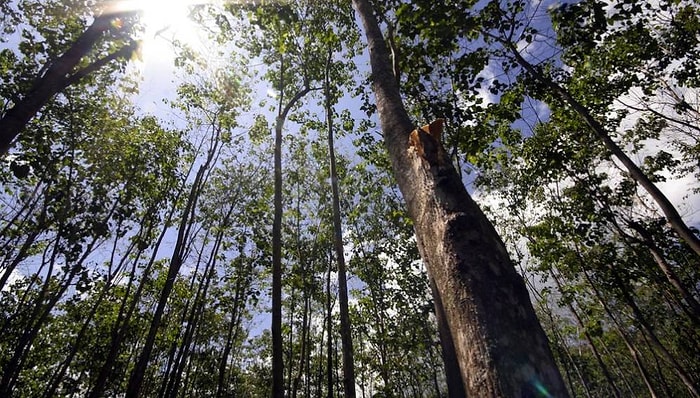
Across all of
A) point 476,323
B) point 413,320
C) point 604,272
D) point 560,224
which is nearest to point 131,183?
point 476,323

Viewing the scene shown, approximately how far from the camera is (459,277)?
4.16 ft

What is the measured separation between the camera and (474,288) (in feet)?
3.94

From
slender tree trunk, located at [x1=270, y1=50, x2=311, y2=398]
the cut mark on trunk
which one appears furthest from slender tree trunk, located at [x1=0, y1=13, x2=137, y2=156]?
slender tree trunk, located at [x1=270, y1=50, x2=311, y2=398]

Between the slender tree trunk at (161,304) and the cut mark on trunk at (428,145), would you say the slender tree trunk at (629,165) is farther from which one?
the slender tree trunk at (161,304)

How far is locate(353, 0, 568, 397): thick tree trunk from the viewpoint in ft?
3.26

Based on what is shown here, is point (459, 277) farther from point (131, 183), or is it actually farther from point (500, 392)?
point (131, 183)

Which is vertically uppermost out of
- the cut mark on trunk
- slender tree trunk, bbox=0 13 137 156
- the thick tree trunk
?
slender tree trunk, bbox=0 13 137 156

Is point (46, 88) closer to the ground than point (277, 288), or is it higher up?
higher up

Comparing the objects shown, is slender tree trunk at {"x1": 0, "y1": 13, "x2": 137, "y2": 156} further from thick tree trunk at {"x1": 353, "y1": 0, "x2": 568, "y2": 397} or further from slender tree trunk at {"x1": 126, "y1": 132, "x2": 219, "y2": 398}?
slender tree trunk at {"x1": 126, "y1": 132, "x2": 219, "y2": 398}

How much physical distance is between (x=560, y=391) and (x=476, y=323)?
0.29 m

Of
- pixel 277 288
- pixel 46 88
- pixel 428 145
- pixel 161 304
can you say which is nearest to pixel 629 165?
pixel 428 145

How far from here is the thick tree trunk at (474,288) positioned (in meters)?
0.99

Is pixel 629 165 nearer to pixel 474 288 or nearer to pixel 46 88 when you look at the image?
pixel 474 288

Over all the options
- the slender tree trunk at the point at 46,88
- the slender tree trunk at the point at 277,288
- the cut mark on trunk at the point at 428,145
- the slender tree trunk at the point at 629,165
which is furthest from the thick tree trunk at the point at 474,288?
the slender tree trunk at the point at 629,165
